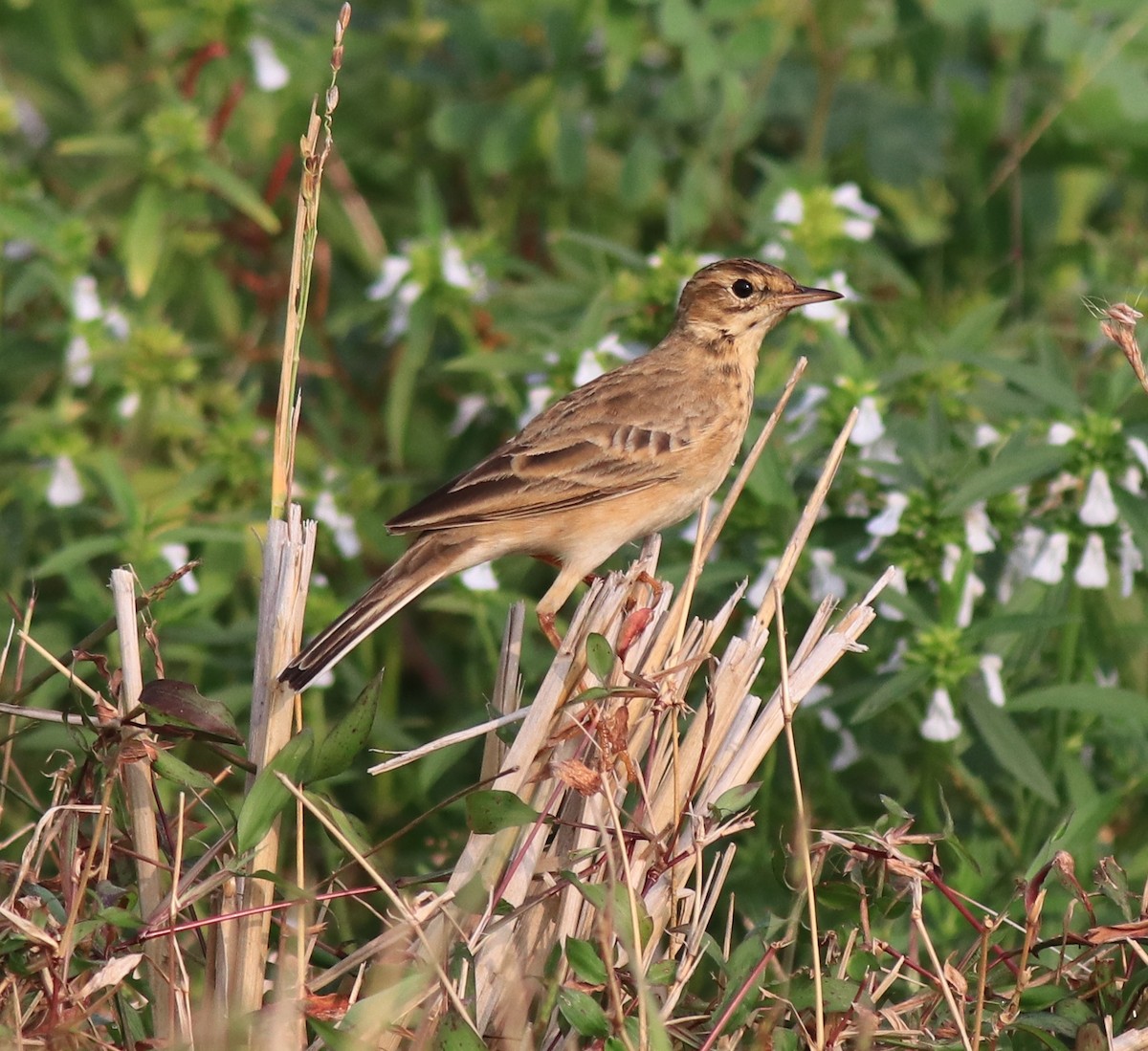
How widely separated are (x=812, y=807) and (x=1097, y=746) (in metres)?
1.00

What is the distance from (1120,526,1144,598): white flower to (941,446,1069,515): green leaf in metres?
0.29

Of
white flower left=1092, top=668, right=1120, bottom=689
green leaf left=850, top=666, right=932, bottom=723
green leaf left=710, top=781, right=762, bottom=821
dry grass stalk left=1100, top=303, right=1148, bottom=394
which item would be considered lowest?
white flower left=1092, top=668, right=1120, bottom=689

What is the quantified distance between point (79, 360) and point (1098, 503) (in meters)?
3.52

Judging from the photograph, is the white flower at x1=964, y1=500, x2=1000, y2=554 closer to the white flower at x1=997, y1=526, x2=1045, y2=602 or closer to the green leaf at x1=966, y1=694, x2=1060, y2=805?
the white flower at x1=997, y1=526, x2=1045, y2=602

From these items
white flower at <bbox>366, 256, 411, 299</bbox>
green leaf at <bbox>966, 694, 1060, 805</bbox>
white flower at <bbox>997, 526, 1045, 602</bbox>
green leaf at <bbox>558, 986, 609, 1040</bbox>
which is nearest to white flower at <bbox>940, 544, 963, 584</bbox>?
white flower at <bbox>997, 526, 1045, 602</bbox>

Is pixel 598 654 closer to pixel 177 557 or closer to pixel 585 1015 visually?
pixel 585 1015

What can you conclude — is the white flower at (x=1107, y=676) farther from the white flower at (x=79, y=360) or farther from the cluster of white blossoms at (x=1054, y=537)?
the white flower at (x=79, y=360)

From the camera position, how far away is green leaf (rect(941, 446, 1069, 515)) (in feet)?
15.2

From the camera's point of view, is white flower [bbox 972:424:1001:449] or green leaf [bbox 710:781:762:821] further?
white flower [bbox 972:424:1001:449]

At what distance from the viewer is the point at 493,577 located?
210 inches

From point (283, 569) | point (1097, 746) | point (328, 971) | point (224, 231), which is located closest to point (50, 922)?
point (328, 971)

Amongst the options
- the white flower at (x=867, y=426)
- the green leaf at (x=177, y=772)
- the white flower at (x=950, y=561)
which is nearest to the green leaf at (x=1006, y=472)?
the white flower at (x=950, y=561)

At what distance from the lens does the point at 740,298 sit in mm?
5238

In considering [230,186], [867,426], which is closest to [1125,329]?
[867,426]
